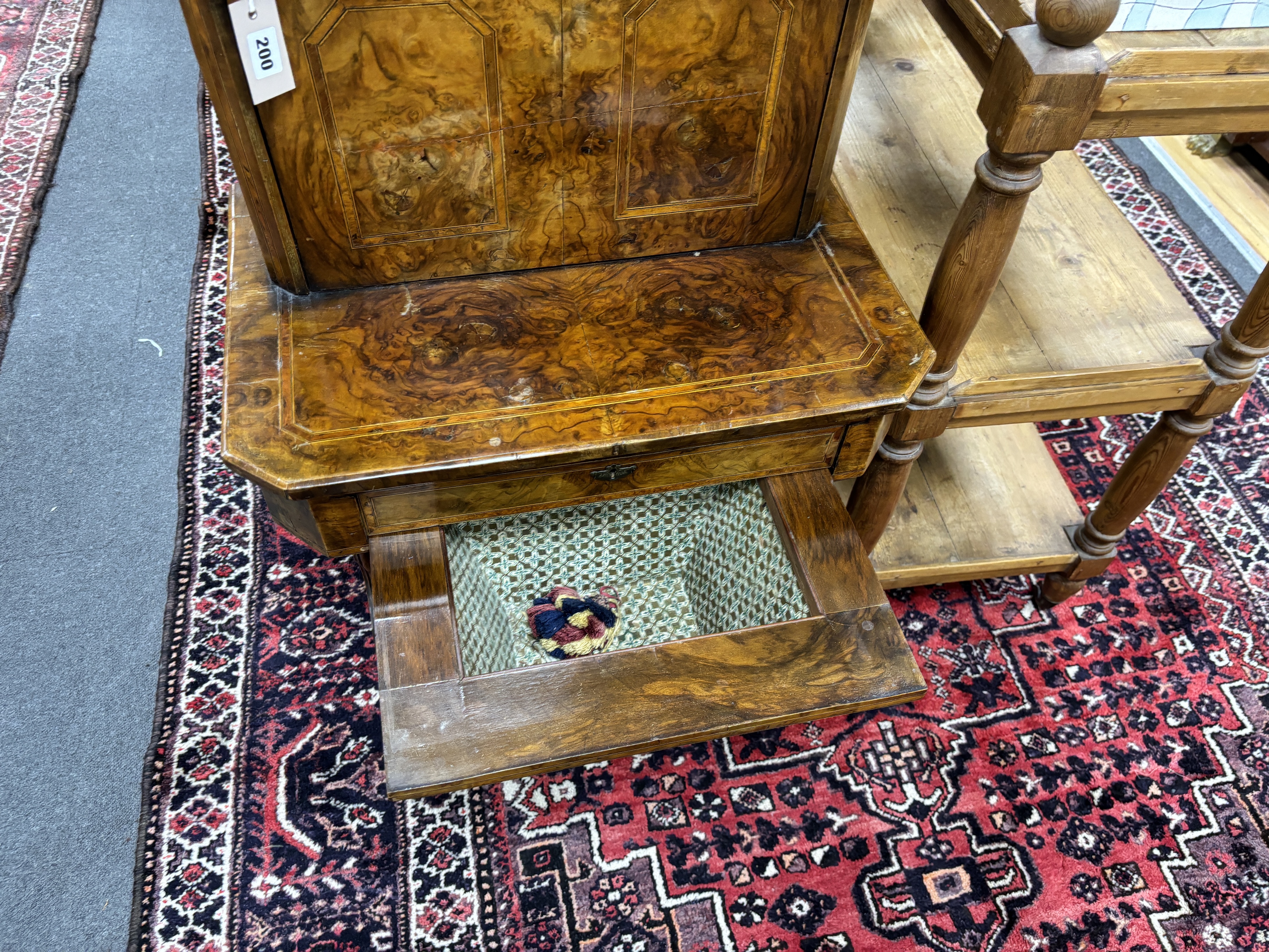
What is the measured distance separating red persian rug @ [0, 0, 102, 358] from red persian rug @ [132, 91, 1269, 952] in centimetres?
103

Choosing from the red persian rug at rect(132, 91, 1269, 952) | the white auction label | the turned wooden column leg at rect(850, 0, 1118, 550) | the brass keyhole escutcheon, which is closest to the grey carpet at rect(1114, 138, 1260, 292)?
the red persian rug at rect(132, 91, 1269, 952)

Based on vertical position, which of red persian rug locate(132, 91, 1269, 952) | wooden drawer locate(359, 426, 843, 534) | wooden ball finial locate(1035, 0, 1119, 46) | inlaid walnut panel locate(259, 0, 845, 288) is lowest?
red persian rug locate(132, 91, 1269, 952)

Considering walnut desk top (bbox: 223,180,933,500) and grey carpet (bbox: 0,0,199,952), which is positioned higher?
walnut desk top (bbox: 223,180,933,500)

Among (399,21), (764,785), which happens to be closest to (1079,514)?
(764,785)

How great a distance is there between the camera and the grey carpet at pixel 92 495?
64.8 inches

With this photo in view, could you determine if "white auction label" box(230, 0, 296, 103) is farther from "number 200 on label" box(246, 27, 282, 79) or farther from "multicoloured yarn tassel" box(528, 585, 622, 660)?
"multicoloured yarn tassel" box(528, 585, 622, 660)

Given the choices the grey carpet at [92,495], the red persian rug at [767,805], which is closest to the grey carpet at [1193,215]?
the red persian rug at [767,805]

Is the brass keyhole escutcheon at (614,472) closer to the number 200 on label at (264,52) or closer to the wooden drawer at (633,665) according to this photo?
the wooden drawer at (633,665)

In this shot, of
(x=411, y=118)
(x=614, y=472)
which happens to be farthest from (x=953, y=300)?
(x=411, y=118)

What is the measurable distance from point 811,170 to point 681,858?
4.06 feet

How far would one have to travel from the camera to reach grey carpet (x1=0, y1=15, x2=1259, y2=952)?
1.65m

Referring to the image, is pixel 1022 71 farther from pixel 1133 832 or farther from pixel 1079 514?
pixel 1133 832

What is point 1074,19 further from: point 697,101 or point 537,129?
point 537,129

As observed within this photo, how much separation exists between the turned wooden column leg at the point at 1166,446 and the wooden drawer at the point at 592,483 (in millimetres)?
712
